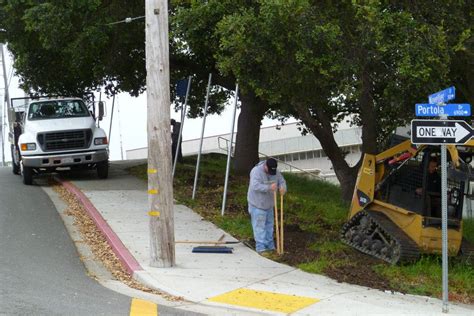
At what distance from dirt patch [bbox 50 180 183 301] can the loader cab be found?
4459mm

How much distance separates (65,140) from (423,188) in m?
11.0

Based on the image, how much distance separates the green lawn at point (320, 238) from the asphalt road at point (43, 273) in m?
3.12

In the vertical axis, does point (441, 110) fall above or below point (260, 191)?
above

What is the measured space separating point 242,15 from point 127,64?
A: 9.75m

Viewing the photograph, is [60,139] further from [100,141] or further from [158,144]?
[158,144]

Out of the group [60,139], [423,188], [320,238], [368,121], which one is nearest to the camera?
[423,188]

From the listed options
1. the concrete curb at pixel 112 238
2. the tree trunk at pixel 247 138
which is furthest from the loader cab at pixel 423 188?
the tree trunk at pixel 247 138

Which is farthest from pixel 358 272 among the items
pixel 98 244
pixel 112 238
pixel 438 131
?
pixel 98 244

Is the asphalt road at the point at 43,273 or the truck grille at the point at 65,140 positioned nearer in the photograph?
the asphalt road at the point at 43,273

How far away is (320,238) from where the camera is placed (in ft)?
39.8

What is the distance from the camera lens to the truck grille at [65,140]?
18.3 m

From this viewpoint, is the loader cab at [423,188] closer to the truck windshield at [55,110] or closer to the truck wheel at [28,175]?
the truck windshield at [55,110]

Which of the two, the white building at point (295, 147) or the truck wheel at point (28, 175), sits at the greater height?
the white building at point (295, 147)

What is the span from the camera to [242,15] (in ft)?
34.6
